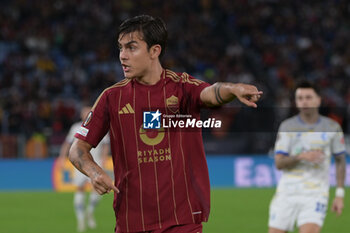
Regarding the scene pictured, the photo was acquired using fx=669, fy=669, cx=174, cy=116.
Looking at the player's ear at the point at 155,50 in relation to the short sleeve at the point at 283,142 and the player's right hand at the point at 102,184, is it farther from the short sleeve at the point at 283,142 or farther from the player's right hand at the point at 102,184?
the short sleeve at the point at 283,142

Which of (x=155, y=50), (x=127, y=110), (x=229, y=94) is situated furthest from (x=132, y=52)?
(x=229, y=94)

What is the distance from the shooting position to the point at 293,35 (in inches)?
1029

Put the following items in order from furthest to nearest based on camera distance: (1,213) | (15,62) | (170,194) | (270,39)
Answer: (270,39) < (15,62) < (1,213) < (170,194)

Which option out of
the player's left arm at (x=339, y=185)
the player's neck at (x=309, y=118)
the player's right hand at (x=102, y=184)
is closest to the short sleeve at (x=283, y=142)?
the player's neck at (x=309, y=118)

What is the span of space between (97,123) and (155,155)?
1.32 feet

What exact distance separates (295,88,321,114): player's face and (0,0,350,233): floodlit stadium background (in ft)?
20.0

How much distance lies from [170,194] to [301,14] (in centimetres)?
2411

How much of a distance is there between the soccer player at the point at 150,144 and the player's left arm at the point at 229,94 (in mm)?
135

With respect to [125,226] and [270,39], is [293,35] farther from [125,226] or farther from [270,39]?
[125,226]

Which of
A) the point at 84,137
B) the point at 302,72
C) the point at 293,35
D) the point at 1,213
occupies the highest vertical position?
the point at 293,35

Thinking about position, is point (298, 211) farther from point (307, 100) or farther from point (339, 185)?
point (307, 100)

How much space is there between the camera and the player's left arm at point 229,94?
10.5ft

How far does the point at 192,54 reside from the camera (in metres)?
24.7

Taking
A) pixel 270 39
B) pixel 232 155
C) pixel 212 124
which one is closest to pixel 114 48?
pixel 270 39
